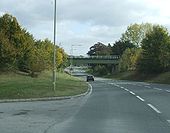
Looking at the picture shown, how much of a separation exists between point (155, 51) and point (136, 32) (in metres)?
43.3

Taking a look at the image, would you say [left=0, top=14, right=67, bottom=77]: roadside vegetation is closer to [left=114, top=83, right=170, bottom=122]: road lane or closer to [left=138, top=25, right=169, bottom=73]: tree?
[left=114, top=83, right=170, bottom=122]: road lane

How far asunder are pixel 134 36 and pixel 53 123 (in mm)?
A: 113762

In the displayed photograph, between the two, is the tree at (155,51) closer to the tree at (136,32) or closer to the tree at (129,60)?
the tree at (129,60)

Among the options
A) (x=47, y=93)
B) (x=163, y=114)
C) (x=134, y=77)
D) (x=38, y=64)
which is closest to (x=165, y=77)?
(x=134, y=77)

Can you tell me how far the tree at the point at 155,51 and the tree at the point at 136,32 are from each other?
36162mm

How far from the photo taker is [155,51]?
83188mm

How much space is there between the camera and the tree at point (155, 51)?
82188 millimetres

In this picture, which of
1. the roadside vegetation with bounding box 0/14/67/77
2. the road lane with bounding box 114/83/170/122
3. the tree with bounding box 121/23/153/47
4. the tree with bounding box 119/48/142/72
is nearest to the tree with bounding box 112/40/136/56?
the tree with bounding box 121/23/153/47

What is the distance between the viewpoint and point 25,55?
193 feet

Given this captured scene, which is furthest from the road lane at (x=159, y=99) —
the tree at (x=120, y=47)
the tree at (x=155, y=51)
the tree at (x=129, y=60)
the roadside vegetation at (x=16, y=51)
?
the tree at (x=120, y=47)

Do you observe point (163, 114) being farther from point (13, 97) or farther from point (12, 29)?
point (12, 29)

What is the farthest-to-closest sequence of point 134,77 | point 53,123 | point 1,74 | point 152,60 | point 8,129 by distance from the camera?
point 134,77 < point 152,60 < point 1,74 < point 53,123 < point 8,129

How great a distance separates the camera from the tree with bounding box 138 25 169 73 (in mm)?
82188

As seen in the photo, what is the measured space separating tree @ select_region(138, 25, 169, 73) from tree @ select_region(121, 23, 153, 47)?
36162mm
